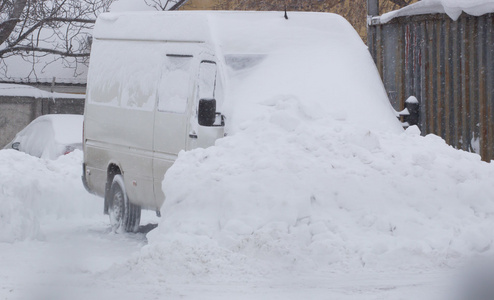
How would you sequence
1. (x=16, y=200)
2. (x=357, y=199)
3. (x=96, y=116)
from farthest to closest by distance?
(x=96, y=116)
(x=16, y=200)
(x=357, y=199)

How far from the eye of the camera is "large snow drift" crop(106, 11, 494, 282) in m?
7.91

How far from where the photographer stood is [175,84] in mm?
10523

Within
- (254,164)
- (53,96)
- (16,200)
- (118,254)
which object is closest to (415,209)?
(254,164)

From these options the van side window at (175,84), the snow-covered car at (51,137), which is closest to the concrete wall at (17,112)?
the snow-covered car at (51,137)

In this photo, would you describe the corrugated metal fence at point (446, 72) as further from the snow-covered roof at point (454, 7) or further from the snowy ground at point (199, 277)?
the snowy ground at point (199, 277)

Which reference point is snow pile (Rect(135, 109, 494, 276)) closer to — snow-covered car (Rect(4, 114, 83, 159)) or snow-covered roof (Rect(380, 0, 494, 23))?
snow-covered roof (Rect(380, 0, 494, 23))

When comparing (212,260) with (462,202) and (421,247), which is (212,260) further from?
(462,202)

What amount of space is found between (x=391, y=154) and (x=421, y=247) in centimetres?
116

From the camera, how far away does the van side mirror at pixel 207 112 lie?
932 cm

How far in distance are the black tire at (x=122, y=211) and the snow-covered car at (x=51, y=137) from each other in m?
3.60

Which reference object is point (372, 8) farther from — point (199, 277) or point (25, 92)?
point (25, 92)

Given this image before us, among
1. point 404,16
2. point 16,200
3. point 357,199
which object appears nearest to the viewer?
point 357,199

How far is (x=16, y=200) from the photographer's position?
454 inches

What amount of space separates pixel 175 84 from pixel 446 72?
3627 millimetres
